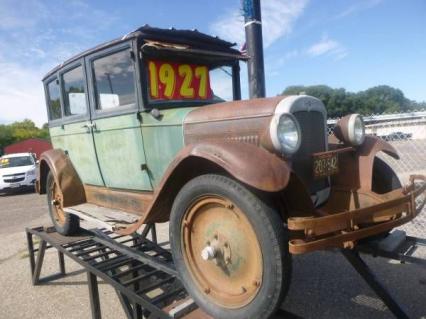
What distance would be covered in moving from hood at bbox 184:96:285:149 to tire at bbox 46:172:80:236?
7.59ft

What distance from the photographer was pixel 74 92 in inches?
157

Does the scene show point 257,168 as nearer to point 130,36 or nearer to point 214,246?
point 214,246

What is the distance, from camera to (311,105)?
2.48 m

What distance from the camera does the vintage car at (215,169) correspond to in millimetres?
1930

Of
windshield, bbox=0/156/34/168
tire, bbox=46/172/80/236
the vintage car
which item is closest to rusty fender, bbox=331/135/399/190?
the vintage car

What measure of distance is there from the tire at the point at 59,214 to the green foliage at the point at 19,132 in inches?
1615

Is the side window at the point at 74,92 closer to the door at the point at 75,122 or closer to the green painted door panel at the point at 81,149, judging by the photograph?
the door at the point at 75,122

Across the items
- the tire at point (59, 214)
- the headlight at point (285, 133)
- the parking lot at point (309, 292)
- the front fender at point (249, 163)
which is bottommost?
the parking lot at point (309, 292)

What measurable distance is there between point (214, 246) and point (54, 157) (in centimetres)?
284

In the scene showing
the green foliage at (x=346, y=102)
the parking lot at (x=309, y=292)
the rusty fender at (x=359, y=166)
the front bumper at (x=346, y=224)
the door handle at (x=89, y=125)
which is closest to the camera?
the front bumper at (x=346, y=224)

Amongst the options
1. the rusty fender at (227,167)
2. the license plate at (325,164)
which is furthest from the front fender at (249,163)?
the license plate at (325,164)

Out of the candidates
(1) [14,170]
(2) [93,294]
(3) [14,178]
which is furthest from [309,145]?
(1) [14,170]

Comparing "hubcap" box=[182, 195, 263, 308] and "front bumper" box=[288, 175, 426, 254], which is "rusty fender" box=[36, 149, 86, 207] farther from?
"front bumper" box=[288, 175, 426, 254]

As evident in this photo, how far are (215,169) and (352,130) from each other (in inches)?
42.1
